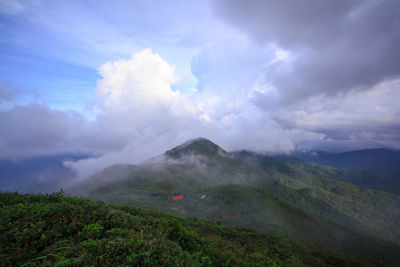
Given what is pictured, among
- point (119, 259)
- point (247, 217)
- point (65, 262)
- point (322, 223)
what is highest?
point (65, 262)

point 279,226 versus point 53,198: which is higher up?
point 53,198

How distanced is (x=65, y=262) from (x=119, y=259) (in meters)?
1.45

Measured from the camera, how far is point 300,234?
111250 millimetres

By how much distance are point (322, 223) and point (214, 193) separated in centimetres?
10085

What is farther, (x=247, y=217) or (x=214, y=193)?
(x=214, y=193)

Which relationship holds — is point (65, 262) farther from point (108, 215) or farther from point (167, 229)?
point (167, 229)

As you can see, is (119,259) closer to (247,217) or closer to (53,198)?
(53,198)

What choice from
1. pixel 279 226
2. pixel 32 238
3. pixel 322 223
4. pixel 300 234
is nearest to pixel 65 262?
pixel 32 238

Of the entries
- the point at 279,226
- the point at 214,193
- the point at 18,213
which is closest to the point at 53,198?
the point at 18,213

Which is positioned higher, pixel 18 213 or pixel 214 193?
pixel 18 213

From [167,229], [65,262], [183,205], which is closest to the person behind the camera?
[65,262]

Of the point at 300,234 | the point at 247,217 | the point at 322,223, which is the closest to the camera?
the point at 300,234

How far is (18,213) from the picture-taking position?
7.26 meters

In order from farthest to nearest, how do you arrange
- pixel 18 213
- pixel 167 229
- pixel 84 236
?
1. pixel 167 229
2. pixel 18 213
3. pixel 84 236
